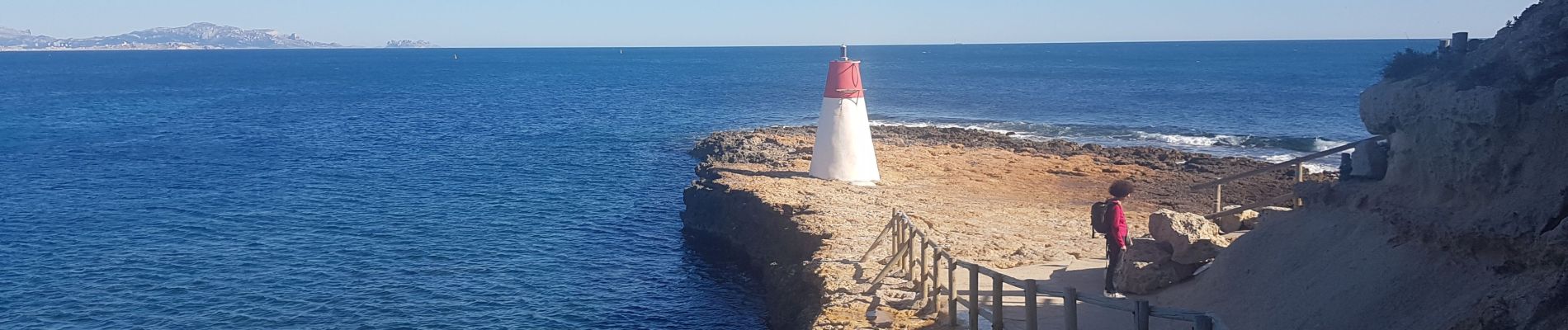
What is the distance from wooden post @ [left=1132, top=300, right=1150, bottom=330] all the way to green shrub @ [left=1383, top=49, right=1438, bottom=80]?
469 cm

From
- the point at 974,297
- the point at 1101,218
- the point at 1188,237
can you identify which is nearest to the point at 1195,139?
the point at 1188,237

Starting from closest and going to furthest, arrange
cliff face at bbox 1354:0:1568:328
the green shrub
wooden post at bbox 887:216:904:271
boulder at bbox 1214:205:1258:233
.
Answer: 1. cliff face at bbox 1354:0:1568:328
2. the green shrub
3. boulder at bbox 1214:205:1258:233
4. wooden post at bbox 887:216:904:271

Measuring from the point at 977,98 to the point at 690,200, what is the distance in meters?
51.8

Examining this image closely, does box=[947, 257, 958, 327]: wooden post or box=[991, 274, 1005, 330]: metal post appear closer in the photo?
box=[991, 274, 1005, 330]: metal post

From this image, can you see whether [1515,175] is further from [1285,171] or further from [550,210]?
[550,210]

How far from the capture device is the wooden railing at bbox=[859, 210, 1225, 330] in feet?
30.8

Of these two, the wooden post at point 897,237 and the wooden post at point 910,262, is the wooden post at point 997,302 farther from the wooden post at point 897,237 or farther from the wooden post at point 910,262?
the wooden post at point 897,237

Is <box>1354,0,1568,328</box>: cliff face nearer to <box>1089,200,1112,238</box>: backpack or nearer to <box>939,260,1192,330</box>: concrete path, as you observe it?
<box>1089,200,1112,238</box>: backpack

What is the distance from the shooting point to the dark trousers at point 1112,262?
503 inches

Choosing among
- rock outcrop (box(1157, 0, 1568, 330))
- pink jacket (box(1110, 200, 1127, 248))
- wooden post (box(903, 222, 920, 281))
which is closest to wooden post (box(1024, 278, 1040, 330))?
rock outcrop (box(1157, 0, 1568, 330))

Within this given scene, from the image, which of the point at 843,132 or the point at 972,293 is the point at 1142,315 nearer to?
the point at 972,293

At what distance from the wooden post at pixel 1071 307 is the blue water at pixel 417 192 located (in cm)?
930

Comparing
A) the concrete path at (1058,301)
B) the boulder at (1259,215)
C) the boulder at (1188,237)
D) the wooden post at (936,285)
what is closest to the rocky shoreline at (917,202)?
the wooden post at (936,285)

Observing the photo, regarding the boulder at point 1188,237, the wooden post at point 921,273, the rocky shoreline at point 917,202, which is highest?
the boulder at point 1188,237
